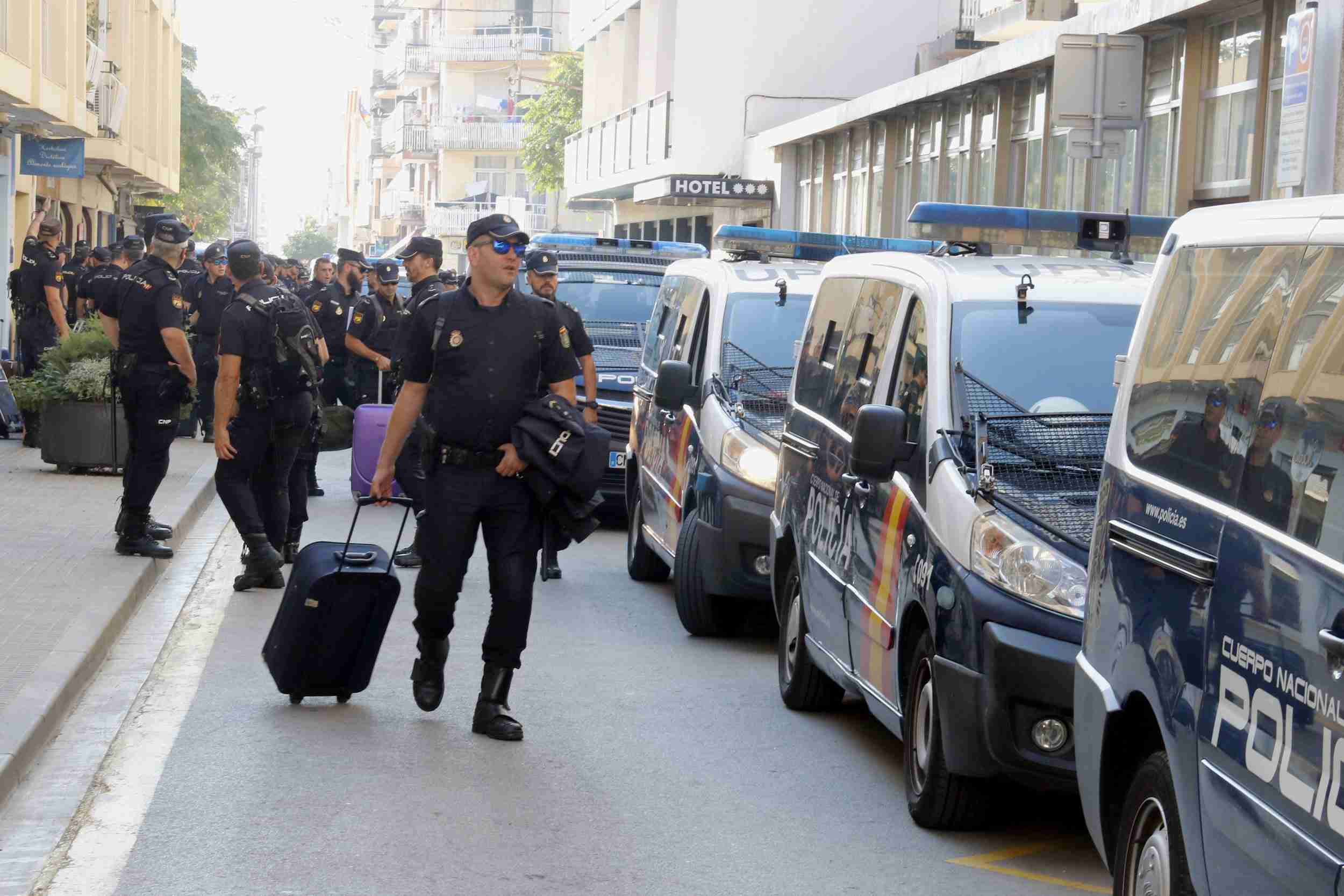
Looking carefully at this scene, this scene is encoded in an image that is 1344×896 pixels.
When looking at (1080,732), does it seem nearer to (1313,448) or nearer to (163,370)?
(1313,448)

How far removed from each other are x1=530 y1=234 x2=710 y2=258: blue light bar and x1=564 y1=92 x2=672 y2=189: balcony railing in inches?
732

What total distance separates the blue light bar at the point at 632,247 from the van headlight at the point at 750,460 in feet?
22.2

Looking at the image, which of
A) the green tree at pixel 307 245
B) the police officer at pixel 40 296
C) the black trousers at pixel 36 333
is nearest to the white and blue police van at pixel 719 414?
the police officer at pixel 40 296

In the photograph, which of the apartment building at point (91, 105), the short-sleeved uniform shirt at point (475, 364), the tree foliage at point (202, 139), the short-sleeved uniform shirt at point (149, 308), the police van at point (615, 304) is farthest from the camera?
the tree foliage at point (202, 139)

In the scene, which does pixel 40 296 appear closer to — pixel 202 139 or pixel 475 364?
pixel 475 364

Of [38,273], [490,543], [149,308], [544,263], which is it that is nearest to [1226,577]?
[490,543]

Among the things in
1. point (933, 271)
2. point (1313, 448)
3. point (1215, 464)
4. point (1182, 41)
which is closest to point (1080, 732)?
point (1215, 464)

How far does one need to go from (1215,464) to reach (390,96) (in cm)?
12893

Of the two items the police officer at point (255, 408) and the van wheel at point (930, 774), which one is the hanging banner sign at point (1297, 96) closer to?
the van wheel at point (930, 774)

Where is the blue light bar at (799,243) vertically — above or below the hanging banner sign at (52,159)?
below

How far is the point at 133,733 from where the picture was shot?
7.29 metres

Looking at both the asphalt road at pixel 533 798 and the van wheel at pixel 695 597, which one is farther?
the van wheel at pixel 695 597

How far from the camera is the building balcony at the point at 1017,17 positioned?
2755cm

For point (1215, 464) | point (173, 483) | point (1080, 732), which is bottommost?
→ point (173, 483)
